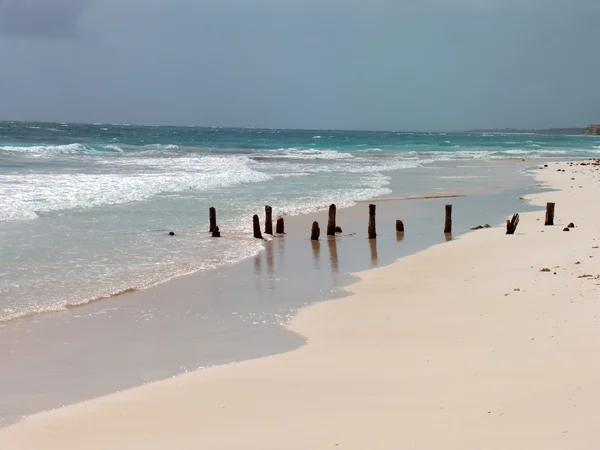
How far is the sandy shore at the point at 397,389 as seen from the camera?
604 centimetres

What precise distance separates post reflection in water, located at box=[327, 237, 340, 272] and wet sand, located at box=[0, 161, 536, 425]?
0.07 ft

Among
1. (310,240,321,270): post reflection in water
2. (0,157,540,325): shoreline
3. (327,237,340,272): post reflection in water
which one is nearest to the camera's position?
(0,157,540,325): shoreline

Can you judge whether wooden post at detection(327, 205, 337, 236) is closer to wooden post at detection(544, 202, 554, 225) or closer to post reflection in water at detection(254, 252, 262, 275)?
post reflection in water at detection(254, 252, 262, 275)

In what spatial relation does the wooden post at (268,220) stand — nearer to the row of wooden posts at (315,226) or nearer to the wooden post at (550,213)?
the row of wooden posts at (315,226)

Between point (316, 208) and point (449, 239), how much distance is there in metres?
7.49

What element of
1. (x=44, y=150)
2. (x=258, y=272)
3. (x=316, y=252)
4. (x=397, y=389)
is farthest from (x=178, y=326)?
(x=44, y=150)

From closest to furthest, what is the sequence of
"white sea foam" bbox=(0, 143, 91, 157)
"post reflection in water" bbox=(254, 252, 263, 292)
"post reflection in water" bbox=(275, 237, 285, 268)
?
"post reflection in water" bbox=(254, 252, 263, 292)
"post reflection in water" bbox=(275, 237, 285, 268)
"white sea foam" bbox=(0, 143, 91, 157)

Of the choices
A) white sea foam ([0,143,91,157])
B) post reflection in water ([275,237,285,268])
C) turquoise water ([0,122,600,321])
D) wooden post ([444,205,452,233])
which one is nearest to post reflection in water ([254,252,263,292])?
post reflection in water ([275,237,285,268])

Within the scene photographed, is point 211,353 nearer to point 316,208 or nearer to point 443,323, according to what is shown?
point 443,323

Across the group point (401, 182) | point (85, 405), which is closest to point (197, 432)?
point (85, 405)

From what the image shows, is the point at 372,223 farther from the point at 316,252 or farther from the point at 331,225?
the point at 316,252

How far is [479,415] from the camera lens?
627cm

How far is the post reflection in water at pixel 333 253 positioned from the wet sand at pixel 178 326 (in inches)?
0.8

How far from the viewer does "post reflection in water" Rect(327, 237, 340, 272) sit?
1470 centimetres
